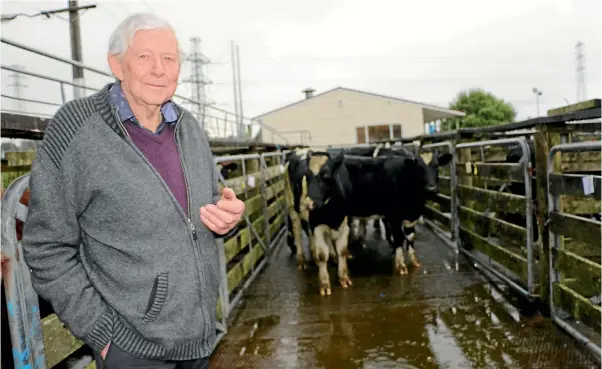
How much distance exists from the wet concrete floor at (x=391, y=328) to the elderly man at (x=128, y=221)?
93.9 inches

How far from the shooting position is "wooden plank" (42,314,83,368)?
230 cm

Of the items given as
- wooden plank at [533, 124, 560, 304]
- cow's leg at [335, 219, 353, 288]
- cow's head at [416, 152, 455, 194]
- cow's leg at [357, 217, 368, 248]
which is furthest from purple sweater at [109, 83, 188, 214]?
cow's leg at [357, 217, 368, 248]

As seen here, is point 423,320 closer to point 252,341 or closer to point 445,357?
point 445,357

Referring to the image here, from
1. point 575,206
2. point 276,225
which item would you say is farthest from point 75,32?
point 575,206

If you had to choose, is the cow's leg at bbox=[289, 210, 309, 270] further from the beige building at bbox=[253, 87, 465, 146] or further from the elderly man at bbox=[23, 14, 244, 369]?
the beige building at bbox=[253, 87, 465, 146]

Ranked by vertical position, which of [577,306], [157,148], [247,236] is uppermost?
[157,148]

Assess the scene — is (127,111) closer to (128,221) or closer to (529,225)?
(128,221)

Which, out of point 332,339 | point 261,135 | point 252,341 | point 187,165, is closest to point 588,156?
point 332,339

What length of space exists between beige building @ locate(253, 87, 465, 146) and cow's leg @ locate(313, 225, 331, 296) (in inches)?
937

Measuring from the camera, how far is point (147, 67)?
1906 mm

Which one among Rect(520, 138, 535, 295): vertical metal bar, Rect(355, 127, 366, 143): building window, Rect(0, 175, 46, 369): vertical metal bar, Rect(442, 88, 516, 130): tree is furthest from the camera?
Rect(442, 88, 516, 130): tree

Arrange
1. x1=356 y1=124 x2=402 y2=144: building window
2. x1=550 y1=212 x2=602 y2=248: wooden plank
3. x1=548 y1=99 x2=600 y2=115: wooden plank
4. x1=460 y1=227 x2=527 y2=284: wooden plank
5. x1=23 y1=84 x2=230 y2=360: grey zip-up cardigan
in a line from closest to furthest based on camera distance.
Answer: x1=23 y1=84 x2=230 y2=360: grey zip-up cardigan < x1=550 y1=212 x2=602 y2=248: wooden plank < x1=548 y1=99 x2=600 y2=115: wooden plank < x1=460 y1=227 x2=527 y2=284: wooden plank < x1=356 y1=124 x2=402 y2=144: building window

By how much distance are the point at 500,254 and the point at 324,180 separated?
2224 millimetres

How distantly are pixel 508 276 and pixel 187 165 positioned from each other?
5009 mm
